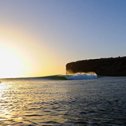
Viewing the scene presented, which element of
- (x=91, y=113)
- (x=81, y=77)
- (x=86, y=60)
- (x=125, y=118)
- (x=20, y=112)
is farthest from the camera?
(x=86, y=60)

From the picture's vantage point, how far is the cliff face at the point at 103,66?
537 feet

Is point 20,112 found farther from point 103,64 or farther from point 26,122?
point 103,64

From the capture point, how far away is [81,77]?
125875 mm

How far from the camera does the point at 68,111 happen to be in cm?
2369

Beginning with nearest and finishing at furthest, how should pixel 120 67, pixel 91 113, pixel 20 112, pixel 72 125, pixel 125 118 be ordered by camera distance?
pixel 72 125
pixel 125 118
pixel 91 113
pixel 20 112
pixel 120 67

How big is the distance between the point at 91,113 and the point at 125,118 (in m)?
3.08

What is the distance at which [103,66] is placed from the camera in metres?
172

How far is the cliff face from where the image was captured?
16357 cm

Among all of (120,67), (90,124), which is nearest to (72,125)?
(90,124)

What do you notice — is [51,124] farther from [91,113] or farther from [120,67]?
[120,67]

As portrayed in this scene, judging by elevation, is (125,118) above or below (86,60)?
below

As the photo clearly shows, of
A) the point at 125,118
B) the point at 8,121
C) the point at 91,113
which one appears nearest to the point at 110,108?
the point at 91,113

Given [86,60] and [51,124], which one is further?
[86,60]

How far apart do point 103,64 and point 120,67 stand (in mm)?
11999
